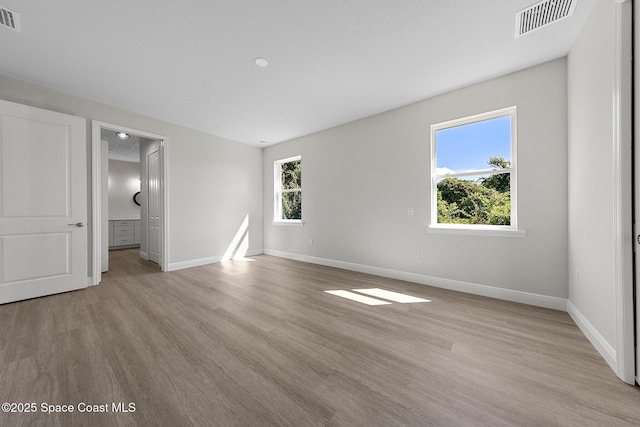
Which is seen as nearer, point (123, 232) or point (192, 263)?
point (192, 263)

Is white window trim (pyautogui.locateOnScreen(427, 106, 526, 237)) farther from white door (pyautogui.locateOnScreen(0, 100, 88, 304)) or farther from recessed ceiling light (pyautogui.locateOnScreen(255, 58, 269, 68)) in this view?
white door (pyautogui.locateOnScreen(0, 100, 88, 304))

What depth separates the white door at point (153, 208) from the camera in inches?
186

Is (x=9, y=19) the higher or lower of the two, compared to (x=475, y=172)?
higher

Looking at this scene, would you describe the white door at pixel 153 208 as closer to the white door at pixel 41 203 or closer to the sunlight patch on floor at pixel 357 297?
the white door at pixel 41 203

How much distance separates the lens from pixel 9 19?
1919mm

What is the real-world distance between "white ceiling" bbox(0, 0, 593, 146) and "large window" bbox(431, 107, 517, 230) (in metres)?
0.56

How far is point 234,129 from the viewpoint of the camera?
14.8ft

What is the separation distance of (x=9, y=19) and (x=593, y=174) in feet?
16.2

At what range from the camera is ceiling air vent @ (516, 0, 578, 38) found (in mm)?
1804

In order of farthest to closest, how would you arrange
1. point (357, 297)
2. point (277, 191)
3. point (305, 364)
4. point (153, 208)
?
point (277, 191) → point (153, 208) → point (357, 297) → point (305, 364)

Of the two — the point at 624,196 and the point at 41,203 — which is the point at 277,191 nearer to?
the point at 41,203

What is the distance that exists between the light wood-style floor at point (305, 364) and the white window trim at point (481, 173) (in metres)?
0.82

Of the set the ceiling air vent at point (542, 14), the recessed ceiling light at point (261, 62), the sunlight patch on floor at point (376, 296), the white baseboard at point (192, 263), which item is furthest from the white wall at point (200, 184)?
the ceiling air vent at point (542, 14)

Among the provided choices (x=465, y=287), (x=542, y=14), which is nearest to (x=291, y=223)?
(x=465, y=287)
